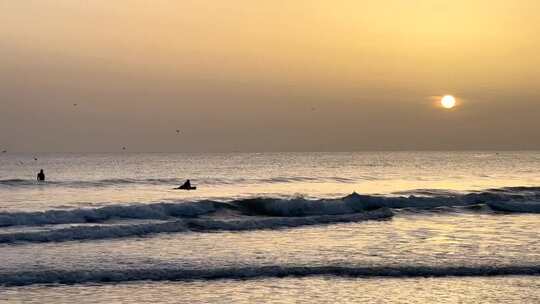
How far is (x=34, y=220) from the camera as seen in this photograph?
104ft

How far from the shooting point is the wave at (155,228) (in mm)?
25016

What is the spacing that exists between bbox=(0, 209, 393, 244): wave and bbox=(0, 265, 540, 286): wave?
688 cm

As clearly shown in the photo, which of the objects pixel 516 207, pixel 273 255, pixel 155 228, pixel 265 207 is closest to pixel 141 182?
pixel 265 207

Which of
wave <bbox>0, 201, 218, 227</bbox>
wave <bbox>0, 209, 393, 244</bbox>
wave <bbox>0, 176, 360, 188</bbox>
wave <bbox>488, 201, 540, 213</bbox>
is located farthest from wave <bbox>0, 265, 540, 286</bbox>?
wave <bbox>0, 176, 360, 188</bbox>

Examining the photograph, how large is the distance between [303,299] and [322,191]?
40043 mm

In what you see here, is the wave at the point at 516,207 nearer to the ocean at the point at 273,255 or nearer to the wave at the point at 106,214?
the ocean at the point at 273,255

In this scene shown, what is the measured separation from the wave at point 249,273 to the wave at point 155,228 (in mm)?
6876

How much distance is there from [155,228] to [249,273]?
33.4 feet

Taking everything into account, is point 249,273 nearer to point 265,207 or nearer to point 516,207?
point 265,207

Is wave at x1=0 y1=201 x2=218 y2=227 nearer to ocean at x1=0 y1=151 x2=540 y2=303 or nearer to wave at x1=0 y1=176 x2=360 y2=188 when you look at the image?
ocean at x1=0 y1=151 x2=540 y2=303

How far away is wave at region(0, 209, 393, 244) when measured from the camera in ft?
82.1

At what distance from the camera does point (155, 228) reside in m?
28.0

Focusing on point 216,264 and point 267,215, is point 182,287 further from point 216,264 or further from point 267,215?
point 267,215

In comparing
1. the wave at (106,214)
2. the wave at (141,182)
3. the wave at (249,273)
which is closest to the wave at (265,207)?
the wave at (106,214)
